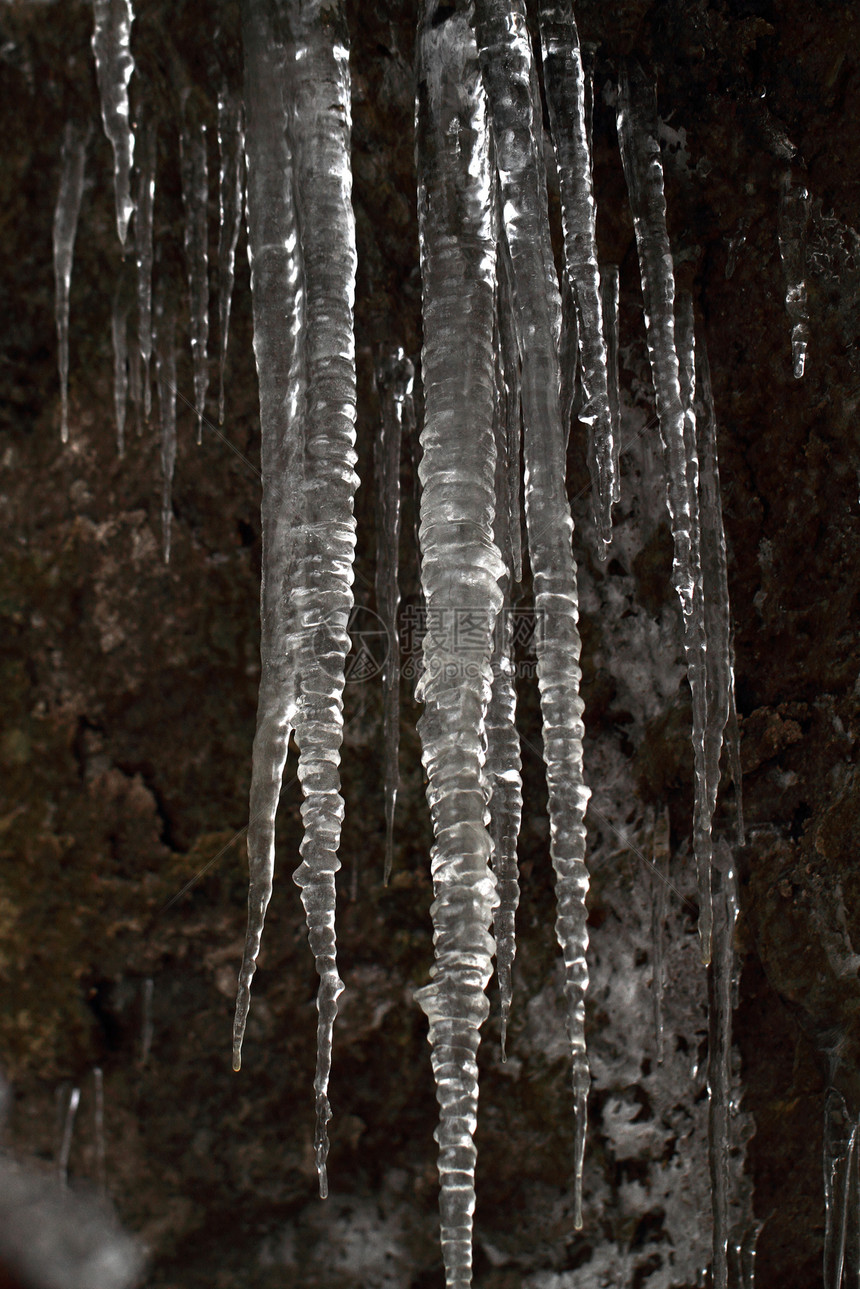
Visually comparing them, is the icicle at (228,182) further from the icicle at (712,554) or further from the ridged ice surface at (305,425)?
the icicle at (712,554)

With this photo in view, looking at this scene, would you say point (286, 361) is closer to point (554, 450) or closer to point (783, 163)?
point (554, 450)

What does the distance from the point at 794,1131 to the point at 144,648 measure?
1570 millimetres

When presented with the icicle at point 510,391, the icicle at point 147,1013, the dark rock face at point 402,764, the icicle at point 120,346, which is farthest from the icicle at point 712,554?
the icicle at point 147,1013

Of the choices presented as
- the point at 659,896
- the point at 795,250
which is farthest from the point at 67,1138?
the point at 795,250

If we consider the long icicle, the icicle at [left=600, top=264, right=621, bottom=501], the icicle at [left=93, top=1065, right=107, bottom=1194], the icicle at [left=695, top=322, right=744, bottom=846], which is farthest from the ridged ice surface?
the icicle at [left=93, top=1065, right=107, bottom=1194]

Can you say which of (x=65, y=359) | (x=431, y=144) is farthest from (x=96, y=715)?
(x=431, y=144)

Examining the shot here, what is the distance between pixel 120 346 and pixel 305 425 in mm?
872

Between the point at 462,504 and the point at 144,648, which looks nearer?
the point at 462,504

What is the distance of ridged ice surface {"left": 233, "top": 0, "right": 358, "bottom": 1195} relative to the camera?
2.89 ft

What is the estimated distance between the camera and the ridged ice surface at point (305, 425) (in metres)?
0.88

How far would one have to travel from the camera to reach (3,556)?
1764 millimetres

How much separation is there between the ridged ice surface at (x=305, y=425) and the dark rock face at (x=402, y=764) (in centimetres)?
33

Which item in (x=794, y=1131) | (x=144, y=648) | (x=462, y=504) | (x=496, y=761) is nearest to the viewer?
(x=462, y=504)

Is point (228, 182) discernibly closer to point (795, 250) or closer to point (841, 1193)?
point (795, 250)
